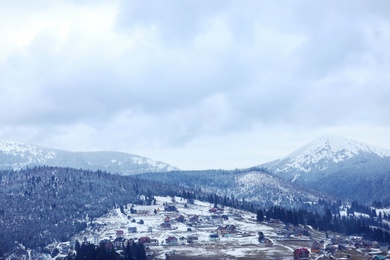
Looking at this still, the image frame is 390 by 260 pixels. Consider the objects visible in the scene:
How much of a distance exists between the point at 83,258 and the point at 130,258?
16.1 meters

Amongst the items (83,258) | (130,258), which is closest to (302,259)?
(130,258)

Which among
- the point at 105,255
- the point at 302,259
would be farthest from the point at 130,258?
the point at 302,259

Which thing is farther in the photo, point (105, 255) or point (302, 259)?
point (302, 259)

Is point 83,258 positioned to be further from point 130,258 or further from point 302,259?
point 302,259

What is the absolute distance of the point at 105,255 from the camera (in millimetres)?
187125

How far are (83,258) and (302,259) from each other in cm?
7677

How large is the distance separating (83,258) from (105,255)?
8.33m

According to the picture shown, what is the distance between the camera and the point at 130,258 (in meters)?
194

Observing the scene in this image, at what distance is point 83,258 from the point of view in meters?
190

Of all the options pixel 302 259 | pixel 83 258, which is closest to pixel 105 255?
pixel 83 258

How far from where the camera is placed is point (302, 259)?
19925cm

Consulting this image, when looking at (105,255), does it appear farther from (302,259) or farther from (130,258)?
(302,259)

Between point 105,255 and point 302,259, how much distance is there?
69.5 meters

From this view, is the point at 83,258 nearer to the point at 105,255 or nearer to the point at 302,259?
the point at 105,255
